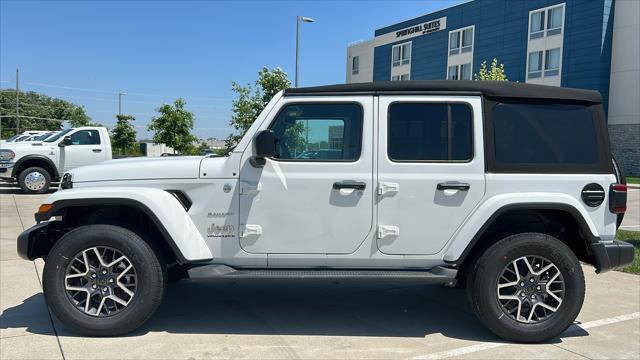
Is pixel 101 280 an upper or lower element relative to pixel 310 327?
upper

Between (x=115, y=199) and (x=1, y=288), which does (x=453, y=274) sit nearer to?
(x=115, y=199)

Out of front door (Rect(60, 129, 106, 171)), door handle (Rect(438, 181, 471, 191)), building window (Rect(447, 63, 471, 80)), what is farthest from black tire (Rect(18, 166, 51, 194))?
building window (Rect(447, 63, 471, 80))

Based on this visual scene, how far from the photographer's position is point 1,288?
5.30 meters

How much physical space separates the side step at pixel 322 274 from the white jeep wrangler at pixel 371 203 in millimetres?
17

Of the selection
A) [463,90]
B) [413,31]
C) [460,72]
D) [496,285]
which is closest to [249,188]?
[463,90]

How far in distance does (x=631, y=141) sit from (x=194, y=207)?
117ft

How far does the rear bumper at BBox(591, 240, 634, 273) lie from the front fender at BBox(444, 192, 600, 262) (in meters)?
0.19

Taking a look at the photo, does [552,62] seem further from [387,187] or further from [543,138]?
[387,187]

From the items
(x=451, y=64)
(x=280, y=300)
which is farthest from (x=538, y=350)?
(x=451, y=64)

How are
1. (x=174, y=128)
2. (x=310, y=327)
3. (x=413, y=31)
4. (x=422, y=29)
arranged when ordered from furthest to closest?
(x=413, y=31)
(x=422, y=29)
(x=174, y=128)
(x=310, y=327)

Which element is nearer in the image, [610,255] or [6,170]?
[610,255]

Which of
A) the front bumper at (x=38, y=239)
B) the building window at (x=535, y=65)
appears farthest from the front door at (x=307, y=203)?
the building window at (x=535, y=65)

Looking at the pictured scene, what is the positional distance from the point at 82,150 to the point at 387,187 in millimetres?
12764

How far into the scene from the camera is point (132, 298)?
400cm
